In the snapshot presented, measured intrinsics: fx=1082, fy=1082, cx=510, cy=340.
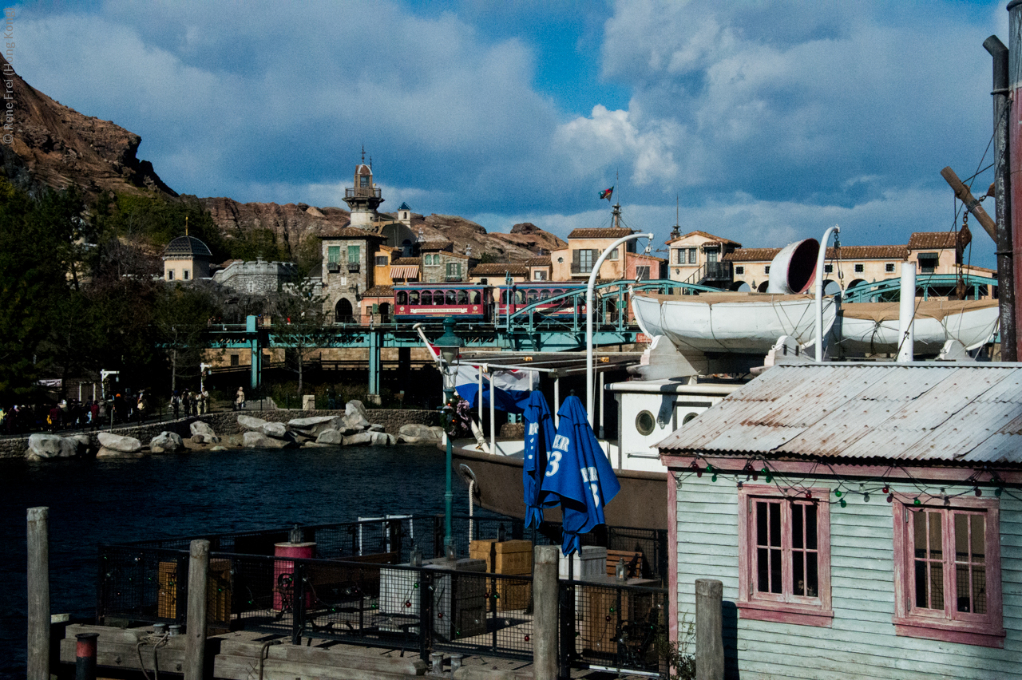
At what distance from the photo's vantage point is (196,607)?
40.0 feet

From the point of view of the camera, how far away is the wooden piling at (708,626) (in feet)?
34.0

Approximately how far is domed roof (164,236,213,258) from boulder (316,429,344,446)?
169 feet

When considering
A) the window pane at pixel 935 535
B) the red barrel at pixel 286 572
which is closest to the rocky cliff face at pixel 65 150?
the red barrel at pixel 286 572

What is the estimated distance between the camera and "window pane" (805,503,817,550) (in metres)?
11.2

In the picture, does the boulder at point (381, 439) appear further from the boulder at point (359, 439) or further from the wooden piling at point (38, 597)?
the wooden piling at point (38, 597)

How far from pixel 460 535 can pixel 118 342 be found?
45524mm

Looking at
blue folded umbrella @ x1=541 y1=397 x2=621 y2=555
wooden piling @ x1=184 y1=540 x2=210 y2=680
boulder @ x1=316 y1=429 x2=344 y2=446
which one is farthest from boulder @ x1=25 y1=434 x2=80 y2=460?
blue folded umbrella @ x1=541 y1=397 x2=621 y2=555

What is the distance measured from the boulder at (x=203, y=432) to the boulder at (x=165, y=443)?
2.23 meters

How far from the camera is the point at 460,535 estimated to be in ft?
85.3

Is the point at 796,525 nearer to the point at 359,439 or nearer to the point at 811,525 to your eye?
the point at 811,525

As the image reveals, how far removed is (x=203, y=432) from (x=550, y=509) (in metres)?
39.3

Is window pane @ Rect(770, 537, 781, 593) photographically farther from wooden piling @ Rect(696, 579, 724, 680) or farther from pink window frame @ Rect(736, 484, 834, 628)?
wooden piling @ Rect(696, 579, 724, 680)

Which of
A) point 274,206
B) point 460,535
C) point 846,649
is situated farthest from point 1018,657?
point 274,206

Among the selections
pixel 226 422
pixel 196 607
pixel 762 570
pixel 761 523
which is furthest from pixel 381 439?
pixel 761 523
